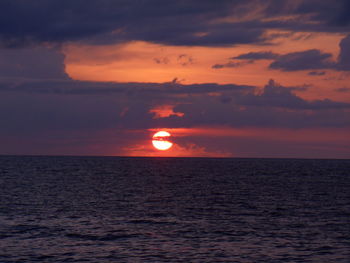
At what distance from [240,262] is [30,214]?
30.5 meters

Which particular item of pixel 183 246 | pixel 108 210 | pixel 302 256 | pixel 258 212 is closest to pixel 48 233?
pixel 183 246

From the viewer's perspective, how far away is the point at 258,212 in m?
61.1

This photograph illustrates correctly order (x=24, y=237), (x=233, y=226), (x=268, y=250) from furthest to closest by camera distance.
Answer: (x=233, y=226) < (x=24, y=237) < (x=268, y=250)

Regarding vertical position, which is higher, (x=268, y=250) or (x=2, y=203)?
(x=2, y=203)

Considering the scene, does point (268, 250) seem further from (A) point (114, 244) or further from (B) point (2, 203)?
(B) point (2, 203)

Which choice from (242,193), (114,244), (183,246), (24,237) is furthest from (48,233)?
(242,193)

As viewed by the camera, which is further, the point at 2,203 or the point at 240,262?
the point at 2,203

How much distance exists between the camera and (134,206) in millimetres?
67250

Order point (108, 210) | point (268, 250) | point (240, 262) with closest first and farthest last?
point (240, 262), point (268, 250), point (108, 210)

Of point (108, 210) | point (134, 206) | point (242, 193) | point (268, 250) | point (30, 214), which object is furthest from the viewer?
point (242, 193)

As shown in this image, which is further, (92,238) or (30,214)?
(30,214)

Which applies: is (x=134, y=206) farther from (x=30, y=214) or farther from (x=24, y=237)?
(x=24, y=237)

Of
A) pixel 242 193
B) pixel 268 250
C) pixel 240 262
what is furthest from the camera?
pixel 242 193

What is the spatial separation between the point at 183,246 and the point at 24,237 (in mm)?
13630
